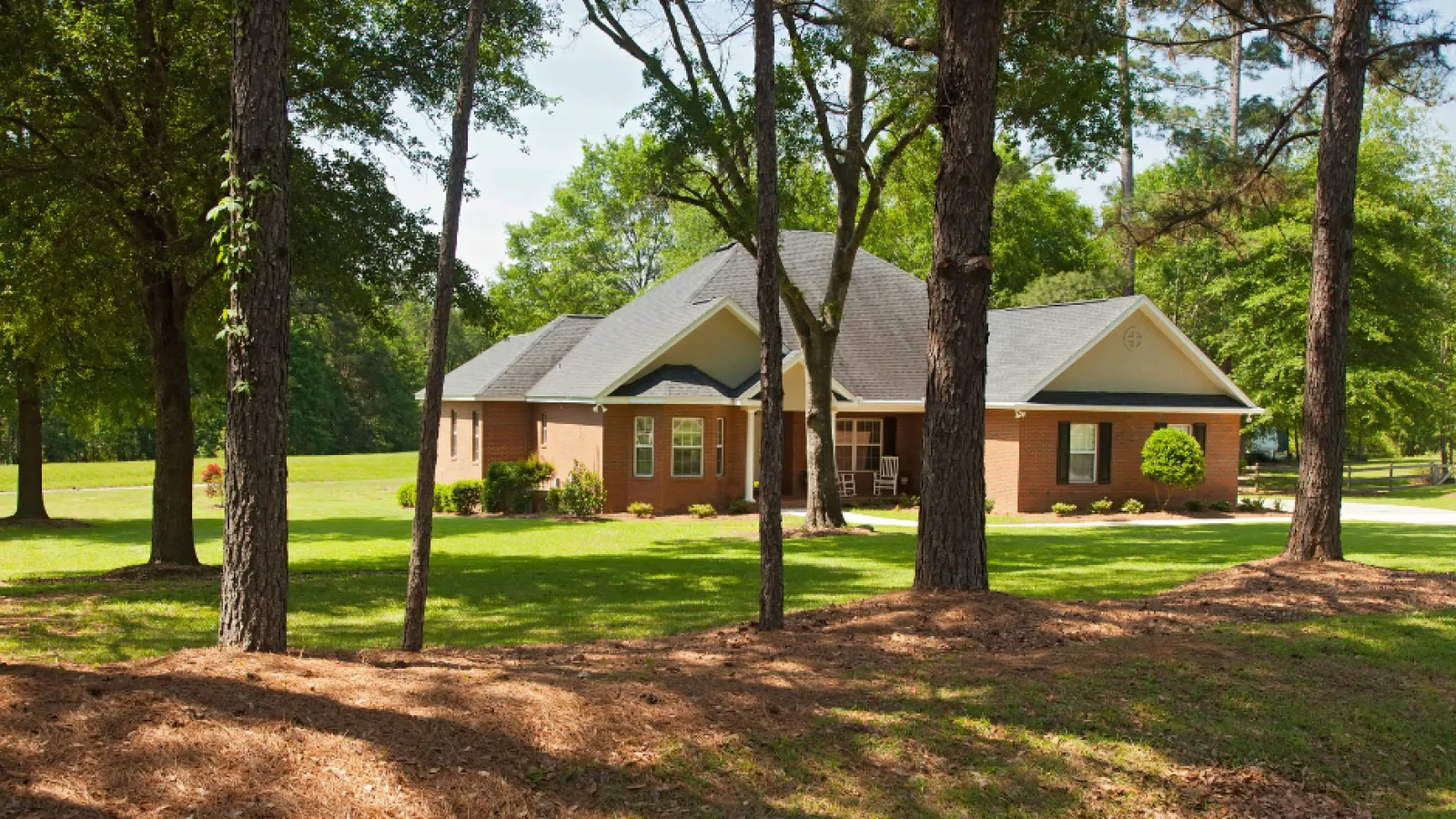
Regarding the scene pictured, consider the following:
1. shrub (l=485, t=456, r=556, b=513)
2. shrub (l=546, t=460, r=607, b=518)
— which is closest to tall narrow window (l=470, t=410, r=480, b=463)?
shrub (l=485, t=456, r=556, b=513)

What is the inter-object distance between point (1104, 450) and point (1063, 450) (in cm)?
137

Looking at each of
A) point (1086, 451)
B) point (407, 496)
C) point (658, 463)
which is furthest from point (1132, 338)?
point (407, 496)

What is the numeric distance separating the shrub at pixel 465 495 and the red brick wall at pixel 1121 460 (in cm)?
1345

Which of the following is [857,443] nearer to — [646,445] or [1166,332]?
[646,445]

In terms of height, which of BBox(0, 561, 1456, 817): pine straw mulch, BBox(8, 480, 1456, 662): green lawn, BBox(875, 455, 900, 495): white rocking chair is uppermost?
BBox(875, 455, 900, 495): white rocking chair

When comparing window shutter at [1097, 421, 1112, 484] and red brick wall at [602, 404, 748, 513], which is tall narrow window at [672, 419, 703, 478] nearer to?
red brick wall at [602, 404, 748, 513]

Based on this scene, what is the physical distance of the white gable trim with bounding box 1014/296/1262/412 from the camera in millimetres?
27797

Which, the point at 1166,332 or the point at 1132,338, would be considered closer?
the point at 1132,338

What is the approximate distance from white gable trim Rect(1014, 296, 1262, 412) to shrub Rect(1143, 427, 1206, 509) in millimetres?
2734

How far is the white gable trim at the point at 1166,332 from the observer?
91.2 ft

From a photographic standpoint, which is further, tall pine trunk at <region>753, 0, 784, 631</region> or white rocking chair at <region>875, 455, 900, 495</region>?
white rocking chair at <region>875, 455, 900, 495</region>

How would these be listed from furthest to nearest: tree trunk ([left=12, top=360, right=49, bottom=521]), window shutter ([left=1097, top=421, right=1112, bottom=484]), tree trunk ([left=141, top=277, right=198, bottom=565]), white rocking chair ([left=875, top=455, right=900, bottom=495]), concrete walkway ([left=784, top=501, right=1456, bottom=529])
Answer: white rocking chair ([left=875, top=455, right=900, bottom=495]), window shutter ([left=1097, top=421, right=1112, bottom=484]), tree trunk ([left=12, top=360, right=49, bottom=521]), concrete walkway ([left=784, top=501, right=1456, bottom=529]), tree trunk ([left=141, top=277, right=198, bottom=565])

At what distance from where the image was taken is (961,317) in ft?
34.1

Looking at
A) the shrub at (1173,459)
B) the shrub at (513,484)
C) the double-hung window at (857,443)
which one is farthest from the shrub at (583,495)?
the shrub at (1173,459)
